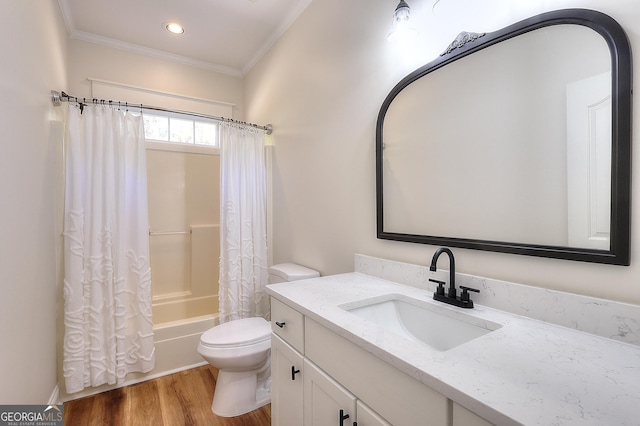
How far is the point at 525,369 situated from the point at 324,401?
0.63 meters

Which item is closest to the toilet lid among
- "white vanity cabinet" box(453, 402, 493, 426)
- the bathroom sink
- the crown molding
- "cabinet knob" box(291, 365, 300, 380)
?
"cabinet knob" box(291, 365, 300, 380)

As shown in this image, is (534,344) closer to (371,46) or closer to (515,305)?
(515,305)

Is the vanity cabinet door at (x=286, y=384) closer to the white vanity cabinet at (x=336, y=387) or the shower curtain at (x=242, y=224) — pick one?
the white vanity cabinet at (x=336, y=387)

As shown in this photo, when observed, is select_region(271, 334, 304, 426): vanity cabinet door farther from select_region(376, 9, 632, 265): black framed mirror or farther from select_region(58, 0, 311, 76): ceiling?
select_region(58, 0, 311, 76): ceiling

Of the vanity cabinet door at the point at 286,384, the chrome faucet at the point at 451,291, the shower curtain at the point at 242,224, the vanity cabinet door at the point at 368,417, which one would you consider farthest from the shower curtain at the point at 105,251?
the chrome faucet at the point at 451,291

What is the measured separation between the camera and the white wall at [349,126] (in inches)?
34.9

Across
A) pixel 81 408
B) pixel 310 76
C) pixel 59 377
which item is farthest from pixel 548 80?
pixel 59 377

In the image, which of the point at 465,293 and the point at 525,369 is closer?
the point at 525,369

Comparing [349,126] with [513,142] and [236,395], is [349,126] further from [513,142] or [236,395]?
[236,395]

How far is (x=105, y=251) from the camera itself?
195 cm

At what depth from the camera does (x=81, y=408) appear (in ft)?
6.10

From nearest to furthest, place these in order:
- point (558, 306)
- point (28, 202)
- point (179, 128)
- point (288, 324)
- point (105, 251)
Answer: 1. point (558, 306)
2. point (288, 324)
3. point (28, 202)
4. point (105, 251)
5. point (179, 128)

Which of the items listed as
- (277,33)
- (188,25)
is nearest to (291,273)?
(277,33)

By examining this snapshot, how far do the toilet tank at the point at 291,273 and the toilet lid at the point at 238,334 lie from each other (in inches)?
12.8
